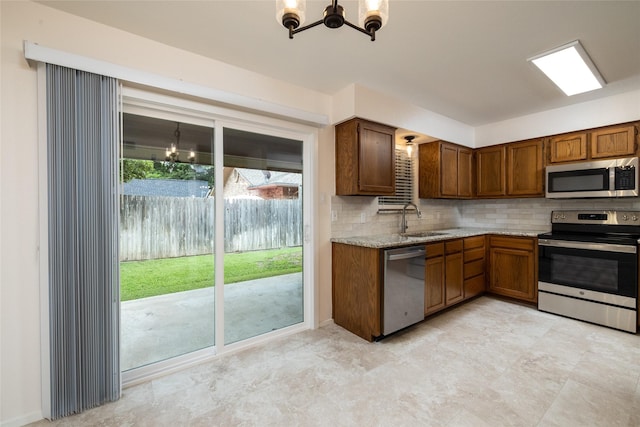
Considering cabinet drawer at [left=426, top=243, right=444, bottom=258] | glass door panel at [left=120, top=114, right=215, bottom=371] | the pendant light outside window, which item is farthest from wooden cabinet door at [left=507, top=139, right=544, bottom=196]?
glass door panel at [left=120, top=114, right=215, bottom=371]

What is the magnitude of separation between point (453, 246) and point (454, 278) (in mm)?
396

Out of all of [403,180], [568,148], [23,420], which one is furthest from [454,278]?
[23,420]

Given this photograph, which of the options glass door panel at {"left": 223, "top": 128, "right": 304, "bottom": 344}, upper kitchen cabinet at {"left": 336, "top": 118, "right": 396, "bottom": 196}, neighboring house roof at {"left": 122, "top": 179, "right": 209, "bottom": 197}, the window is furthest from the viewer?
the window

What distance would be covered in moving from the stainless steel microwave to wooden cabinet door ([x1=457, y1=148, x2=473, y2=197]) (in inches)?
37.6

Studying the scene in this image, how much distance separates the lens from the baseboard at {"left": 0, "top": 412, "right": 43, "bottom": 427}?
1627mm

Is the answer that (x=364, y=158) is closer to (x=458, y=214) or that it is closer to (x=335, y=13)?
(x=335, y=13)

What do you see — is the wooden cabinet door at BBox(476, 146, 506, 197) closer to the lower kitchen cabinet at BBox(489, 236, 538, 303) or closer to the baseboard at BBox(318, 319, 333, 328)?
the lower kitchen cabinet at BBox(489, 236, 538, 303)

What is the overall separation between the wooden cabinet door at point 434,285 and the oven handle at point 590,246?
132 centimetres

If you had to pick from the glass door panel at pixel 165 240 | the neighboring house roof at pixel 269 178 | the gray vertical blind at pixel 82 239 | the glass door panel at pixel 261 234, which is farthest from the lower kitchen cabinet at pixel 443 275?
the gray vertical blind at pixel 82 239

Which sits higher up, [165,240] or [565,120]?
[565,120]

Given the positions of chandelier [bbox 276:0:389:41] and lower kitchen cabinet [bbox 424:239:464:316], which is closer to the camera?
chandelier [bbox 276:0:389:41]

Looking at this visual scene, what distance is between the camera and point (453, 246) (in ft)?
10.9

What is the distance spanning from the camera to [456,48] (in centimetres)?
219

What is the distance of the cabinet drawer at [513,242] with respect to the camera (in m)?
3.47
